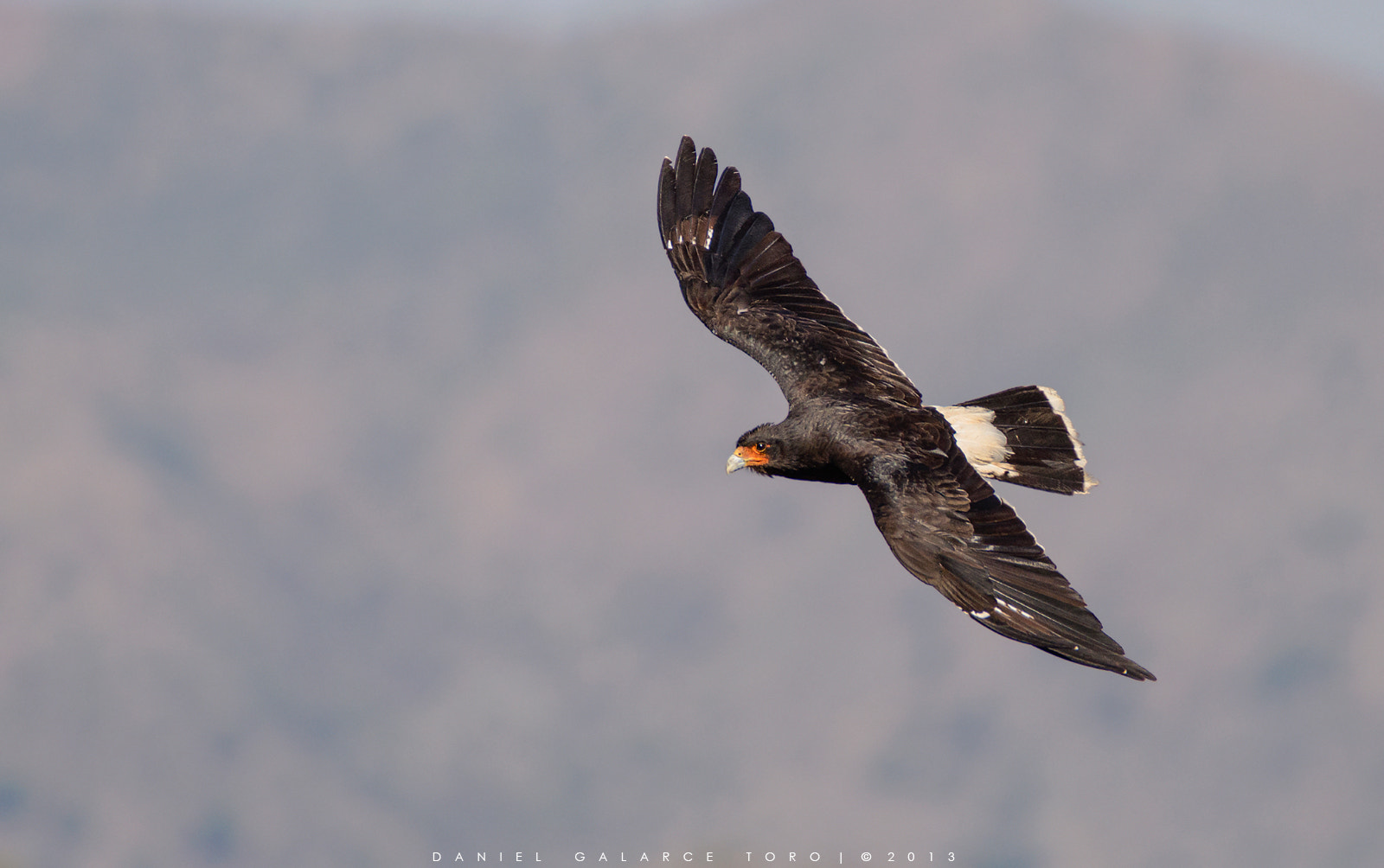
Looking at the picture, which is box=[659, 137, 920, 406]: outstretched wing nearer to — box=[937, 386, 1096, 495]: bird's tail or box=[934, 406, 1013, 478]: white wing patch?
box=[934, 406, 1013, 478]: white wing patch

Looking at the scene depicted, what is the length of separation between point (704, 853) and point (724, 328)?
10536 centimetres

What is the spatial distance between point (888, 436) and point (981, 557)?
1796 mm

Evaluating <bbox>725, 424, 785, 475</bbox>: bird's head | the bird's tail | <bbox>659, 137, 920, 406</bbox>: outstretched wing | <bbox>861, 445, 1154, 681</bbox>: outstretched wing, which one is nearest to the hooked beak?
<bbox>725, 424, 785, 475</bbox>: bird's head

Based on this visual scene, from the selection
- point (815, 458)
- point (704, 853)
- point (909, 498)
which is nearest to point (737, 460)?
point (815, 458)

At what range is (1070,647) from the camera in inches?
435

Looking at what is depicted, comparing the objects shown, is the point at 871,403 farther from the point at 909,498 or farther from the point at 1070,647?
the point at 1070,647

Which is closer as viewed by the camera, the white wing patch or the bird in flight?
the bird in flight

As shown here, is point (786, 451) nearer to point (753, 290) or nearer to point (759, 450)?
point (759, 450)

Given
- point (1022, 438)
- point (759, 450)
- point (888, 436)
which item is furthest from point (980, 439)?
point (759, 450)

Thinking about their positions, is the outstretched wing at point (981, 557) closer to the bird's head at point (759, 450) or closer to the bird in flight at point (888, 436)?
the bird in flight at point (888, 436)

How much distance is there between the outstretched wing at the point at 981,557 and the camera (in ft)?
37.7

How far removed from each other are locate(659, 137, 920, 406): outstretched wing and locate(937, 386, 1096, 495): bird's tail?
1223 millimetres

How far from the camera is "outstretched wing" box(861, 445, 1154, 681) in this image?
11484mm

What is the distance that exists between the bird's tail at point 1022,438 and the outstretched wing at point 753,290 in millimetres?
1223
